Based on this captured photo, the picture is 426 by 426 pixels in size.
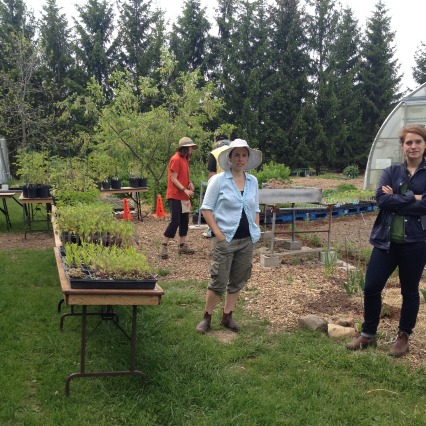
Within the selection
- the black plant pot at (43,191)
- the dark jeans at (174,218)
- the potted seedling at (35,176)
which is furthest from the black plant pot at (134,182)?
the dark jeans at (174,218)

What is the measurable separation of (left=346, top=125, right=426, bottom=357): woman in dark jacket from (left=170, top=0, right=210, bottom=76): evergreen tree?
32.3 meters

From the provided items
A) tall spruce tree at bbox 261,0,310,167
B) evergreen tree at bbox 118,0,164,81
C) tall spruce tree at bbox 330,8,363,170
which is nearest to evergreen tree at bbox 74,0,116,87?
evergreen tree at bbox 118,0,164,81

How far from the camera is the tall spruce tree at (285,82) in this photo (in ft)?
101

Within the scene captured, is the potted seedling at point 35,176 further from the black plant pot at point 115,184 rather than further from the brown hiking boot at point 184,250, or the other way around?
the brown hiking boot at point 184,250

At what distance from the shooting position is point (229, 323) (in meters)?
4.29

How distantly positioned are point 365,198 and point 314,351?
8459 millimetres

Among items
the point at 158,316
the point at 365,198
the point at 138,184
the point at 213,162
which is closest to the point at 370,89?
the point at 365,198

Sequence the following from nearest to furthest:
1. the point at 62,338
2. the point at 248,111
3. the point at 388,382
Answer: the point at 388,382 → the point at 62,338 → the point at 248,111

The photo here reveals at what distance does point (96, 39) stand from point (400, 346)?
34.1 metres

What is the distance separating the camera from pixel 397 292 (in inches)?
207

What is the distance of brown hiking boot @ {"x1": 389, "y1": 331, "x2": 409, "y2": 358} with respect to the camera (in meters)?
3.66

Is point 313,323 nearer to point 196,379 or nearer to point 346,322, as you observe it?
point 346,322

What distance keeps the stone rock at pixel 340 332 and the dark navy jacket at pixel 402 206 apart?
2.90ft

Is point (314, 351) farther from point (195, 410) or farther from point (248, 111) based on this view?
point (248, 111)
